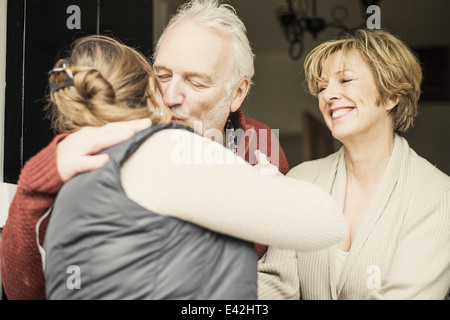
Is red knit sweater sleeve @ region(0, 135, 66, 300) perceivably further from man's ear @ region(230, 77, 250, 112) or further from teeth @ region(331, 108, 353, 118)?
teeth @ region(331, 108, 353, 118)

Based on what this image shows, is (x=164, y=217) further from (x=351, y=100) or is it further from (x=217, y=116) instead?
(x=351, y=100)

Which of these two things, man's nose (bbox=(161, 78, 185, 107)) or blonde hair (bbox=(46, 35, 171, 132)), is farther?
man's nose (bbox=(161, 78, 185, 107))

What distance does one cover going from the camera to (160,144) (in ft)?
2.28

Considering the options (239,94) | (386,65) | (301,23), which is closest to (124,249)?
(239,94)

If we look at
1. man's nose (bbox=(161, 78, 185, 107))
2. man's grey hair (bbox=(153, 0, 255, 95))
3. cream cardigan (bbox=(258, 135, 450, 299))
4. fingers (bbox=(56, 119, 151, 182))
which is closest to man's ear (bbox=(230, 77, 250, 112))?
man's grey hair (bbox=(153, 0, 255, 95))

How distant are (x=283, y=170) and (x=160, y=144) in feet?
1.97

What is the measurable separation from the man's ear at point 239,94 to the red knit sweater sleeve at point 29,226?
471 millimetres

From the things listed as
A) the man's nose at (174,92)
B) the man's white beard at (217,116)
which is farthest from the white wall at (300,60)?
the man's nose at (174,92)

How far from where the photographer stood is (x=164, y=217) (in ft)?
2.24

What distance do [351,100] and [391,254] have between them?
37cm

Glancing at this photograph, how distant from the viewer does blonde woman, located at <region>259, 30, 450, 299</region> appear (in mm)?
965

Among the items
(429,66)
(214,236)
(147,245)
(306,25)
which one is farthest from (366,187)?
(429,66)

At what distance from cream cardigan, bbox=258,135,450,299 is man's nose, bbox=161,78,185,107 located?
17.0 inches

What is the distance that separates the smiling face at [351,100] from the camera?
1076 millimetres
